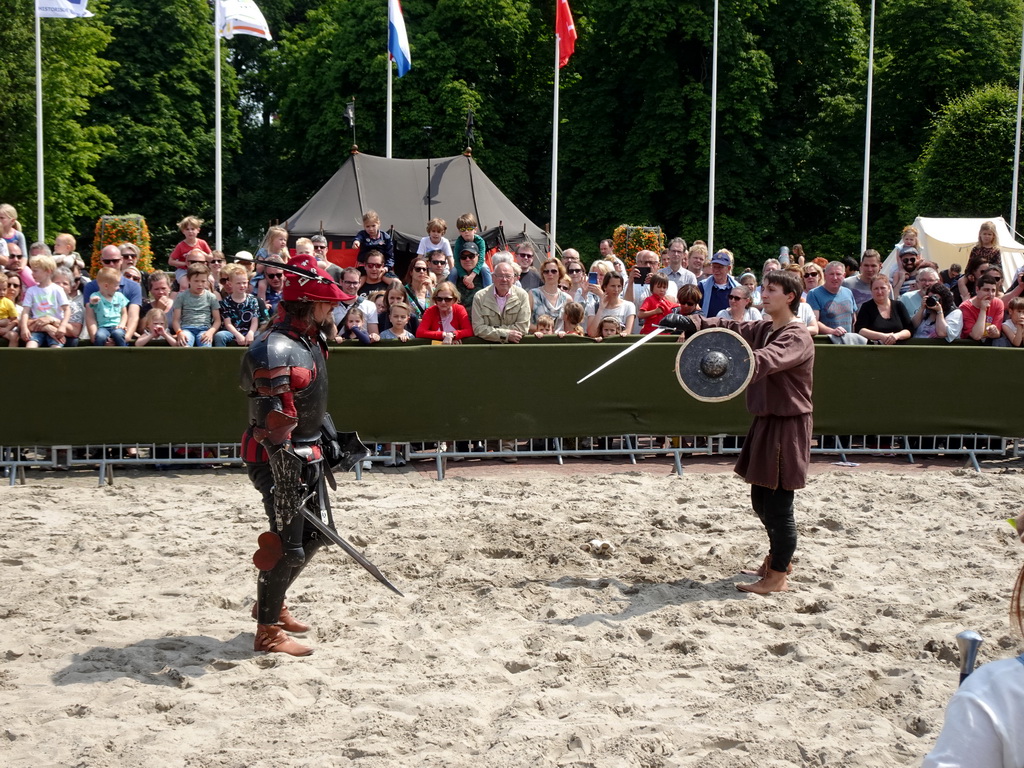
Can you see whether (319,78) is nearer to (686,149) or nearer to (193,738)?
(686,149)

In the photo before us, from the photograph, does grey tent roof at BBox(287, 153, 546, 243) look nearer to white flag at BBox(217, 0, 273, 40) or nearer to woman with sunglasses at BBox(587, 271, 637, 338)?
white flag at BBox(217, 0, 273, 40)

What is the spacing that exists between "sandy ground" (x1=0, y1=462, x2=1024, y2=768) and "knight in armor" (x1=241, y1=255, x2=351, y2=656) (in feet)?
1.22

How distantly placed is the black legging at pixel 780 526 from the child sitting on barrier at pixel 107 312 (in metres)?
6.34

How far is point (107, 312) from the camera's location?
412 inches

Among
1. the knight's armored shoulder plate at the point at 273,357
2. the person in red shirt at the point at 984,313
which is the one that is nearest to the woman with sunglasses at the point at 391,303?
the knight's armored shoulder plate at the point at 273,357

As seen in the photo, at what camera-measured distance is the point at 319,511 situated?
5750mm

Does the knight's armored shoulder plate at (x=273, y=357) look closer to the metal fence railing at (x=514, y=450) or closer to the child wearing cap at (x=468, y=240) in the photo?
the metal fence railing at (x=514, y=450)

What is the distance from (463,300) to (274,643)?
21.8ft

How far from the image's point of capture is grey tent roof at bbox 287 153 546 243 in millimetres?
20562

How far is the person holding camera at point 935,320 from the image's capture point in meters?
11.3

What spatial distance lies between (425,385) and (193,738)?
595 cm

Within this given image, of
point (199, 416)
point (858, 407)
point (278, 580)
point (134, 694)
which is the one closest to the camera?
point (134, 694)

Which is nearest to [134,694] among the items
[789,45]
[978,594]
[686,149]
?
[978,594]

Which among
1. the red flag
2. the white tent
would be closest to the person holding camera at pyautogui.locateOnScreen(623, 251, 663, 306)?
the white tent
